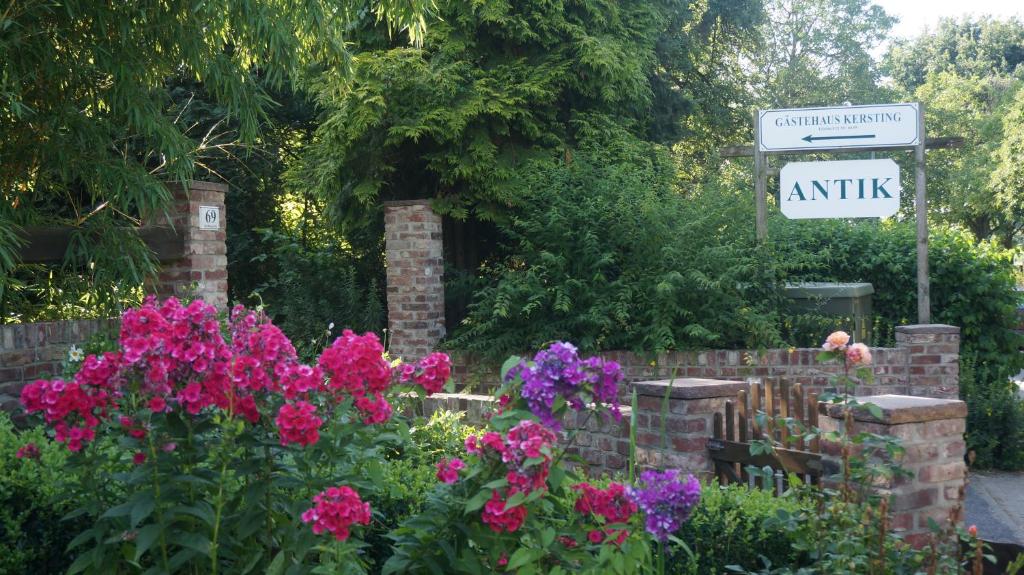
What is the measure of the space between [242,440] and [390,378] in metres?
0.43

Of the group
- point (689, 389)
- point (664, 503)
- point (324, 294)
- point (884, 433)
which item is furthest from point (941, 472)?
point (324, 294)

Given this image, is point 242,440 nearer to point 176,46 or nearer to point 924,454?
point 924,454

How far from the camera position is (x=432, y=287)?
9.23m

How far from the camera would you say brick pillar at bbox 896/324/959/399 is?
324 inches

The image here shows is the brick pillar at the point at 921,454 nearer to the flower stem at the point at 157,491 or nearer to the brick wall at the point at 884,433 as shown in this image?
the brick wall at the point at 884,433

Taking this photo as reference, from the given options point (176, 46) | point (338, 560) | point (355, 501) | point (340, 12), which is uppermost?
point (340, 12)

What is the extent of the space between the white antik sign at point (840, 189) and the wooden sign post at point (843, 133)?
0.47ft

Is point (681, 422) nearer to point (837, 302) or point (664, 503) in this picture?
point (664, 503)

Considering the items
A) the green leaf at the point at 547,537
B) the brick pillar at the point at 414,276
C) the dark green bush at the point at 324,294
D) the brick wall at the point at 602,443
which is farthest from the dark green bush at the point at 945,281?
the green leaf at the point at 547,537

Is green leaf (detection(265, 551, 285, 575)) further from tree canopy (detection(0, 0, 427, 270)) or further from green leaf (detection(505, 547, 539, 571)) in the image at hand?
tree canopy (detection(0, 0, 427, 270))

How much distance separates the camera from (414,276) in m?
9.18

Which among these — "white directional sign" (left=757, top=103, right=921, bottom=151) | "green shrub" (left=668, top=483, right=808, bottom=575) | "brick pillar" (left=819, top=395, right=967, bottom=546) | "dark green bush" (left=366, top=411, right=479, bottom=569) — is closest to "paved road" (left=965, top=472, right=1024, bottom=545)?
"brick pillar" (left=819, top=395, right=967, bottom=546)

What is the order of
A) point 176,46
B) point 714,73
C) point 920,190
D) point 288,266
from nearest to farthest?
point 176,46
point 920,190
point 288,266
point 714,73

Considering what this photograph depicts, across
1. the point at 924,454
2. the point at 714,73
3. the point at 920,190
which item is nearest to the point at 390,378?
the point at 924,454
